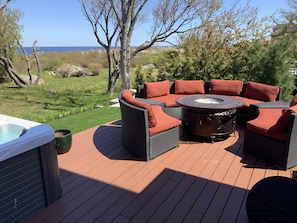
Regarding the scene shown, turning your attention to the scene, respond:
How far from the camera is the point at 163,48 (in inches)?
420

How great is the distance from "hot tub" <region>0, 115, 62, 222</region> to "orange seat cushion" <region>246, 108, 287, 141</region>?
2724 millimetres

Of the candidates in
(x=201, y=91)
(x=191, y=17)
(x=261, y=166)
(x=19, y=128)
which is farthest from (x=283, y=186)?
(x=191, y=17)

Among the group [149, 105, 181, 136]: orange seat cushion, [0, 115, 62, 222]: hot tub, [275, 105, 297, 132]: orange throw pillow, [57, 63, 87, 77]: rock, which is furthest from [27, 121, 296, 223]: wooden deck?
[57, 63, 87, 77]: rock

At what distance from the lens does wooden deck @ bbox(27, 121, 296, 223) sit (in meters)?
2.26

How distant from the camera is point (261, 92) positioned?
5020mm

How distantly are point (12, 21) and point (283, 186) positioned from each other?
1356 centimetres

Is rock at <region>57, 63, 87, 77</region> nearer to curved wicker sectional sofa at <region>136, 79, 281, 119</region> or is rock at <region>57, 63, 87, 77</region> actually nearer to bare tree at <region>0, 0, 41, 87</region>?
bare tree at <region>0, 0, 41, 87</region>

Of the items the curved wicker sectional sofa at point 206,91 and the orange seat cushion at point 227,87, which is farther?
the orange seat cushion at point 227,87

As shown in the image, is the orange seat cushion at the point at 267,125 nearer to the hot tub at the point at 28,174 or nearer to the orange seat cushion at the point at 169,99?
the orange seat cushion at the point at 169,99

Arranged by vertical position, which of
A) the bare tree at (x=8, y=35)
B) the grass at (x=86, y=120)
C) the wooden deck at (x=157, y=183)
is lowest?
the wooden deck at (x=157, y=183)

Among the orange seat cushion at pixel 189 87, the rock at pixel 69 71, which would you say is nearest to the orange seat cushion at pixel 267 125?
the orange seat cushion at pixel 189 87

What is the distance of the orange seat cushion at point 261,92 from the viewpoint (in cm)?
488

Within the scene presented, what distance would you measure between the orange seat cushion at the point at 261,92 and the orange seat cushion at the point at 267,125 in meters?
0.96

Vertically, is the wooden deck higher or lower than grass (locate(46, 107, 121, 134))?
lower
